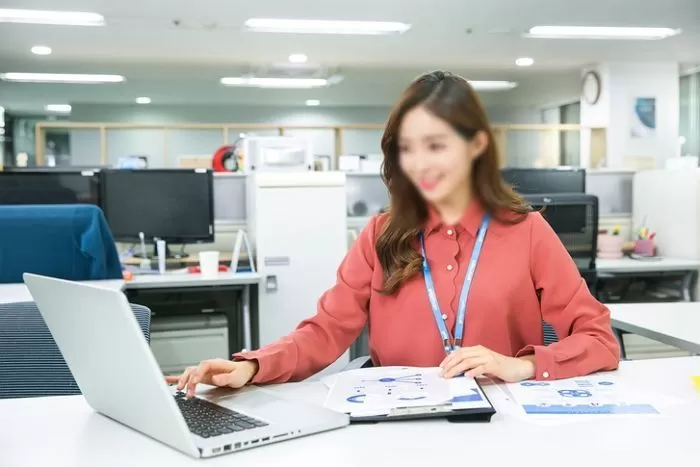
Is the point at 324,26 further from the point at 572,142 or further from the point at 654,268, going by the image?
the point at 572,142

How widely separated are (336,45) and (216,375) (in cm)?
697

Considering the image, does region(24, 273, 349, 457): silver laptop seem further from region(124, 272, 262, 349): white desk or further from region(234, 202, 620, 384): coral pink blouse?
region(124, 272, 262, 349): white desk

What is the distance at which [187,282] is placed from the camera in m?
3.47

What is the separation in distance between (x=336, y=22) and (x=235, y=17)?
0.93 meters

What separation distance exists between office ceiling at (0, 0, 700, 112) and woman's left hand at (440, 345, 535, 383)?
16.6 feet

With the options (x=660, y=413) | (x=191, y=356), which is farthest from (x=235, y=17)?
(x=660, y=413)

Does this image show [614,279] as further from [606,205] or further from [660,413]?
[660,413]

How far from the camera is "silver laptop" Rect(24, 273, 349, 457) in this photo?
0.88 m

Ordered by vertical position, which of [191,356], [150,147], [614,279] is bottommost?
[191,356]

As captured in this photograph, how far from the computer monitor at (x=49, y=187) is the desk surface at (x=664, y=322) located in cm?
295

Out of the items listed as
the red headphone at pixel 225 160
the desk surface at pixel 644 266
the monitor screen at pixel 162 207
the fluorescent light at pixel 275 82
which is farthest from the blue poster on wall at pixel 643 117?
the monitor screen at pixel 162 207

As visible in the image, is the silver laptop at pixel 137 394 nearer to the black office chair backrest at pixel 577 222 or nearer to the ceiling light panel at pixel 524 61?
the black office chair backrest at pixel 577 222

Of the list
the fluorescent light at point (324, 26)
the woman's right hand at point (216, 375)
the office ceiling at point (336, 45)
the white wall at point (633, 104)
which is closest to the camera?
the woman's right hand at point (216, 375)

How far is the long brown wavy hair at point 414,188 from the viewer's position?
4.33ft
